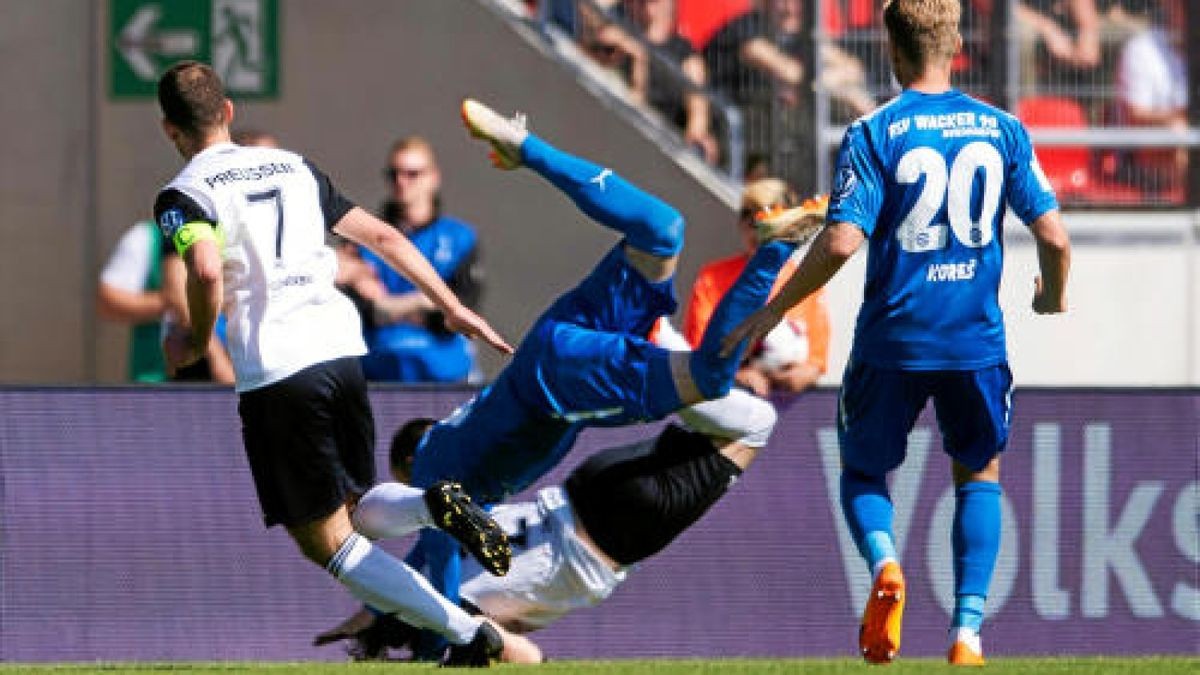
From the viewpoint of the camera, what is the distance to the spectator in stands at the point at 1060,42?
44.2 ft

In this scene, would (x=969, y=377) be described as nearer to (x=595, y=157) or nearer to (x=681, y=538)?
(x=681, y=538)

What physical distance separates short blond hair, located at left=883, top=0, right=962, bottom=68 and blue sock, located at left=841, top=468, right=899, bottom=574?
1273mm

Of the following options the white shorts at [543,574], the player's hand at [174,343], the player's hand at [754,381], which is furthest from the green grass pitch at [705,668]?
the player's hand at [174,343]

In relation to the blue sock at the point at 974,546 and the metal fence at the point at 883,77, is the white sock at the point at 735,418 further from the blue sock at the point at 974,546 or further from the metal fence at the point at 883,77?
the metal fence at the point at 883,77

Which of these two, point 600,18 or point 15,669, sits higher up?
point 600,18

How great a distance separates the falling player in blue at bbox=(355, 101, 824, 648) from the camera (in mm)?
9688

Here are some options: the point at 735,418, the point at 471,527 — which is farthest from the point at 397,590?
the point at 735,418

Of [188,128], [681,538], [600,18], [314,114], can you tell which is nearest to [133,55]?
[314,114]

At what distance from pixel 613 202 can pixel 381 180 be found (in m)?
4.12

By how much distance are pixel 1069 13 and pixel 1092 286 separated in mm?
1219

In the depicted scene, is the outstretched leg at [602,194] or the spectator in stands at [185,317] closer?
the outstretched leg at [602,194]

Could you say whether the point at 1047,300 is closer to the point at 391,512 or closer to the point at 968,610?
the point at 968,610

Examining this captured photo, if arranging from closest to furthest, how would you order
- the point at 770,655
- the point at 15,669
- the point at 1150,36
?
1. the point at 15,669
2. the point at 770,655
3. the point at 1150,36

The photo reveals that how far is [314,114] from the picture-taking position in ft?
45.6
